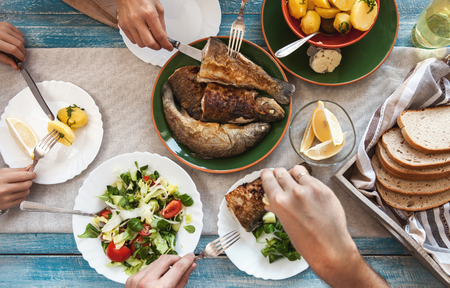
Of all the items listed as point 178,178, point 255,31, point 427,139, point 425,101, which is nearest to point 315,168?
point 427,139

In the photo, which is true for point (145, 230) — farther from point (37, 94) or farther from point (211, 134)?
point (37, 94)

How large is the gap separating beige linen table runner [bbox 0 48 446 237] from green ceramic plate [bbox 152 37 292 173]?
15 cm

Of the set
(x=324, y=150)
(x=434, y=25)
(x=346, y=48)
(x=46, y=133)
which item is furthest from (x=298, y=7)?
(x=46, y=133)

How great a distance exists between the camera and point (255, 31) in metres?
2.31

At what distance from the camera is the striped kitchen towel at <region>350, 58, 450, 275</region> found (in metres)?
1.90

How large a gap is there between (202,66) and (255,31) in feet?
2.11

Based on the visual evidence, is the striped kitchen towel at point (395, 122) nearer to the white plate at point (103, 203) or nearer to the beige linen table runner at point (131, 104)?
the beige linen table runner at point (131, 104)

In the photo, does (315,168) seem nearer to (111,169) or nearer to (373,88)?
(373,88)

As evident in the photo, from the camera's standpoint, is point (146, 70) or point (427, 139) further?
point (146, 70)

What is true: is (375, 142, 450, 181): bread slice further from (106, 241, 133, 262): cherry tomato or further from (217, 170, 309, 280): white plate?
(106, 241, 133, 262): cherry tomato

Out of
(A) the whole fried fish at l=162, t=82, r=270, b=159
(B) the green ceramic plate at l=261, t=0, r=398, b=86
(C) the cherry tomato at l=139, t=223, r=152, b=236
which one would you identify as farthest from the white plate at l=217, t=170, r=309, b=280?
(B) the green ceramic plate at l=261, t=0, r=398, b=86

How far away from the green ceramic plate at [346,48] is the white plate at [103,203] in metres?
1.14

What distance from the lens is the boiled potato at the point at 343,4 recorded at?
72.7 inches

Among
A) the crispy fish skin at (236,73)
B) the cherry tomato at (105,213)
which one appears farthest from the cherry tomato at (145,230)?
the crispy fish skin at (236,73)
